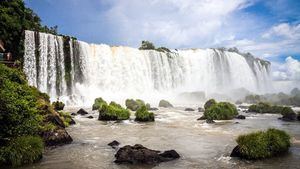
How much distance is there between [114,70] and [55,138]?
43.3 m

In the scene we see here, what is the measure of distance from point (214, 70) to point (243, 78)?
14.6m

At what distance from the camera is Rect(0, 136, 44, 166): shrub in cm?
1298

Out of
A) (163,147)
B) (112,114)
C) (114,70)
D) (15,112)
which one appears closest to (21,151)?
(15,112)

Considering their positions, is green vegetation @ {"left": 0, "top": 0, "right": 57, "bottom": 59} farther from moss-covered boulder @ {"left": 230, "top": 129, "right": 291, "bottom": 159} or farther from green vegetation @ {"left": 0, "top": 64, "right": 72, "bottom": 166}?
moss-covered boulder @ {"left": 230, "top": 129, "right": 291, "bottom": 159}

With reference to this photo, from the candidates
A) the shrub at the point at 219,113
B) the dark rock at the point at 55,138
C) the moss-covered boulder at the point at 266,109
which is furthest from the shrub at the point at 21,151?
the moss-covered boulder at the point at 266,109

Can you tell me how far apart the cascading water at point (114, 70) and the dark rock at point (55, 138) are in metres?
33.0

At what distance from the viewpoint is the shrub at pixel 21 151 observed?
511 inches

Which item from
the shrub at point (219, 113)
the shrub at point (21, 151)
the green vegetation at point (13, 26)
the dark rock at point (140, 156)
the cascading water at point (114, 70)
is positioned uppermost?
the green vegetation at point (13, 26)

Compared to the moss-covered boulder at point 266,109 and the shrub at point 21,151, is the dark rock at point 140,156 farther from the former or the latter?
the moss-covered boulder at point 266,109

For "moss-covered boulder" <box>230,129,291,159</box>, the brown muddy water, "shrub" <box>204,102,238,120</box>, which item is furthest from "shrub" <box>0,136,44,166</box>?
"shrub" <box>204,102,238,120</box>

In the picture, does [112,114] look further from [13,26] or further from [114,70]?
[114,70]

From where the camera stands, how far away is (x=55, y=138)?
1800cm

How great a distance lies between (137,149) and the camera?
14859mm

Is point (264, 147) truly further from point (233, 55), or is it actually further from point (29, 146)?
point (233, 55)
